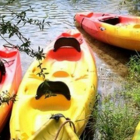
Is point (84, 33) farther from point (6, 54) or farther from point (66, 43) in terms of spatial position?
point (6, 54)

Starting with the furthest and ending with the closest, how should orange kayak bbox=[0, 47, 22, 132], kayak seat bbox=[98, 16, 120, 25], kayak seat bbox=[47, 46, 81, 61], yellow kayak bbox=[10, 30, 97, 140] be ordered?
kayak seat bbox=[98, 16, 120, 25] → kayak seat bbox=[47, 46, 81, 61] → orange kayak bbox=[0, 47, 22, 132] → yellow kayak bbox=[10, 30, 97, 140]

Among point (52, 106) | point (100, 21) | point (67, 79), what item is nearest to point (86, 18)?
point (100, 21)

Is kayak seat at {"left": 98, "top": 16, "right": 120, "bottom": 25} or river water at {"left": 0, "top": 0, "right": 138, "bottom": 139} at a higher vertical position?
kayak seat at {"left": 98, "top": 16, "right": 120, "bottom": 25}

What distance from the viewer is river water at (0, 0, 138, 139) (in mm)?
4965

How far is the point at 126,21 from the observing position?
20.3ft

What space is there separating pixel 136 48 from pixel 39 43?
1900 mm

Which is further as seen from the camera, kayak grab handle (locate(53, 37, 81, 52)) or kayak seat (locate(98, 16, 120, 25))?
kayak seat (locate(98, 16, 120, 25))

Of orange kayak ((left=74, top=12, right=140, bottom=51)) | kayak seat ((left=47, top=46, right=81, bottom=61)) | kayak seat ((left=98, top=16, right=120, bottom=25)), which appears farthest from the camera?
kayak seat ((left=98, top=16, right=120, bottom=25))

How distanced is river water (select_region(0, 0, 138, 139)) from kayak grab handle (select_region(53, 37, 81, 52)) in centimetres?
55

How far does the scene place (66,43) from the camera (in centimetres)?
474

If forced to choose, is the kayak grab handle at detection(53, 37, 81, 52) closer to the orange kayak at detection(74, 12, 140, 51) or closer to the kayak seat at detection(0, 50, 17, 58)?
the kayak seat at detection(0, 50, 17, 58)

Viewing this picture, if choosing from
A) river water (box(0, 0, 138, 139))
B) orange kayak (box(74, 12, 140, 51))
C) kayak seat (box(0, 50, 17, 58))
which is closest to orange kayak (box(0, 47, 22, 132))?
kayak seat (box(0, 50, 17, 58))

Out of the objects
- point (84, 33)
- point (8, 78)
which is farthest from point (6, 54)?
point (84, 33)

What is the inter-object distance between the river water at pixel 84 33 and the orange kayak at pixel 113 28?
212 mm
